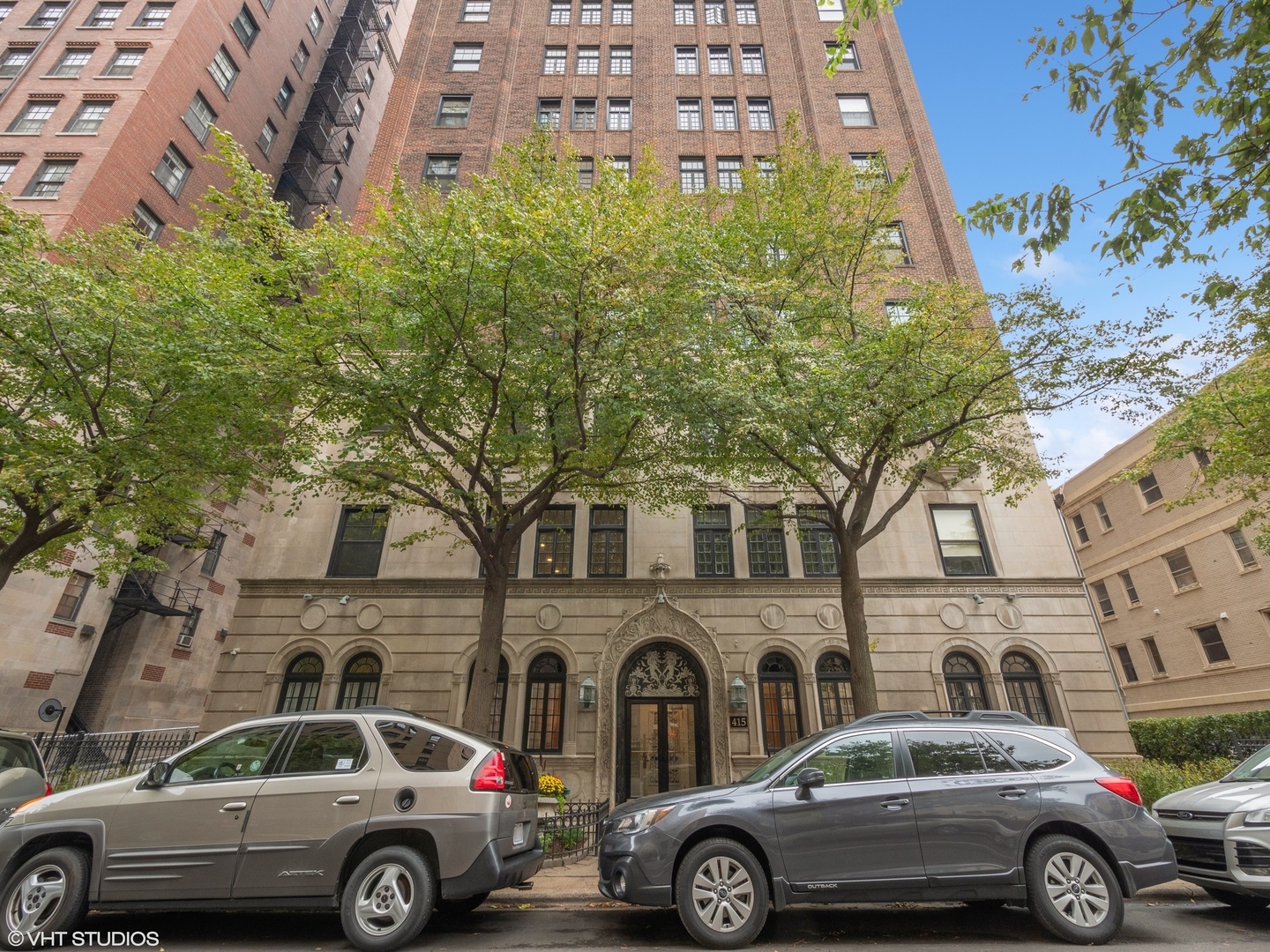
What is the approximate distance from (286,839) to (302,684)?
11.6 metres

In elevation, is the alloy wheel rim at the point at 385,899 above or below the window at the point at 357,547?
below

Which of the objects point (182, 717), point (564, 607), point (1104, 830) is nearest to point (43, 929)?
point (1104, 830)

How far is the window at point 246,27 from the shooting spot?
3086 cm

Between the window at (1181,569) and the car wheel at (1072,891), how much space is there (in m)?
29.7

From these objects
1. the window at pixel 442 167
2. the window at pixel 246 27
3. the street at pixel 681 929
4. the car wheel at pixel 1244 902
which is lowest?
the street at pixel 681 929

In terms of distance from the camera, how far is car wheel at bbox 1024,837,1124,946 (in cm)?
542

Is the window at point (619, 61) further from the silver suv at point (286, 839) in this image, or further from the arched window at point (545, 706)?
the silver suv at point (286, 839)

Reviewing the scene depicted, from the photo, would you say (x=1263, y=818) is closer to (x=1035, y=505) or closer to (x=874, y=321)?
(x=874, y=321)

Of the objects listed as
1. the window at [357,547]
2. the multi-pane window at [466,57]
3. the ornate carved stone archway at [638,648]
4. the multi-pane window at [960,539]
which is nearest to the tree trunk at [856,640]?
the ornate carved stone archway at [638,648]

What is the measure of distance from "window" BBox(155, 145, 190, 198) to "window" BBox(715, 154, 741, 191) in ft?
79.8

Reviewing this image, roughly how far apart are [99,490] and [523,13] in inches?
1175

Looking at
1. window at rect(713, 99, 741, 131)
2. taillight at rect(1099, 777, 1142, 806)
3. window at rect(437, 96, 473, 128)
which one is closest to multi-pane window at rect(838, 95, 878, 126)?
window at rect(713, 99, 741, 131)

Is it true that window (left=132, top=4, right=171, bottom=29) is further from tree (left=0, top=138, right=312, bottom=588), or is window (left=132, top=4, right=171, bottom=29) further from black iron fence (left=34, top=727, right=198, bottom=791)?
black iron fence (left=34, top=727, right=198, bottom=791)

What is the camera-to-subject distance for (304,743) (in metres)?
6.07
